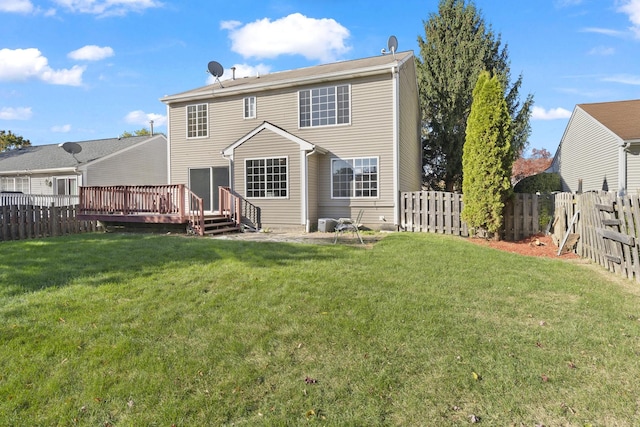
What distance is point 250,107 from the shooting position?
47.8ft

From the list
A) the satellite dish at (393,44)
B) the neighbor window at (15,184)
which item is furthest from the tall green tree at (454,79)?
the neighbor window at (15,184)

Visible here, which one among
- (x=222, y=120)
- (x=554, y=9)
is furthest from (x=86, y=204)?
(x=554, y=9)

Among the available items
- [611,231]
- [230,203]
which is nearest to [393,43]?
[230,203]

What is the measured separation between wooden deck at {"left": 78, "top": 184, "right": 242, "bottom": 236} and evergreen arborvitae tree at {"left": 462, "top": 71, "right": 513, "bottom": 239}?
7911 mm

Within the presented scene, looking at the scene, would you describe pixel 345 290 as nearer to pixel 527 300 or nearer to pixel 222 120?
pixel 527 300

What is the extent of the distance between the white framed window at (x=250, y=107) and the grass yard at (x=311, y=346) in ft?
32.5

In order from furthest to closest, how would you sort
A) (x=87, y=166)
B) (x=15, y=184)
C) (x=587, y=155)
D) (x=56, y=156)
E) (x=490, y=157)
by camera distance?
(x=15, y=184) < (x=56, y=156) < (x=87, y=166) < (x=587, y=155) < (x=490, y=157)

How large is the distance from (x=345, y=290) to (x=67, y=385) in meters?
3.09

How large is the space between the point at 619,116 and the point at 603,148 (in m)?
2.07

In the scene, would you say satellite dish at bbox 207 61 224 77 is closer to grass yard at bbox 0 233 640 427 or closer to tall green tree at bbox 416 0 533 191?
tall green tree at bbox 416 0 533 191

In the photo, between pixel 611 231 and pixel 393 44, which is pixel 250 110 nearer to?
pixel 393 44

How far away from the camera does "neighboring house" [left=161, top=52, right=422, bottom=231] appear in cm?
1231

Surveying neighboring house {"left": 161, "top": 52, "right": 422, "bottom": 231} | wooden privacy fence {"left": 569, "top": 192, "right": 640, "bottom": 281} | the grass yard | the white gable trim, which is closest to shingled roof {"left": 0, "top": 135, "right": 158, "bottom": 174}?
neighboring house {"left": 161, "top": 52, "right": 422, "bottom": 231}

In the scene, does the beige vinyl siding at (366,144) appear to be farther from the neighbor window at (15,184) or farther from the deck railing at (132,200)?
the neighbor window at (15,184)
